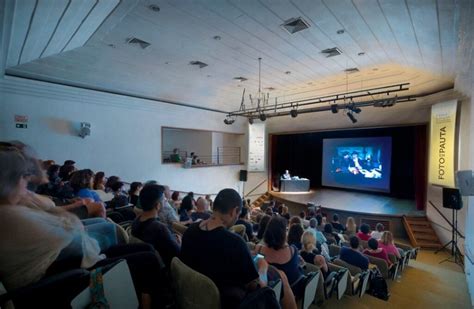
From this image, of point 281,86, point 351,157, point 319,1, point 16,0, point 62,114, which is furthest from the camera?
point 351,157

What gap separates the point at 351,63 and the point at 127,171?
6.40 m

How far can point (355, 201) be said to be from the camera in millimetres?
9164

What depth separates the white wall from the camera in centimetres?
532

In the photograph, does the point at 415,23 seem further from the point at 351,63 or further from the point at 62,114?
the point at 62,114

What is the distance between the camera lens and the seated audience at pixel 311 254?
117 inches

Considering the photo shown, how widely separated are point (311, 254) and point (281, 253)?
3.79 ft

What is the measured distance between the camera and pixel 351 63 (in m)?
5.07

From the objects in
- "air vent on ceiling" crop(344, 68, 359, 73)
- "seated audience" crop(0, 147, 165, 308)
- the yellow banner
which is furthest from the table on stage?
"seated audience" crop(0, 147, 165, 308)

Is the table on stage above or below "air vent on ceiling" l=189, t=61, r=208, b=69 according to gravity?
below

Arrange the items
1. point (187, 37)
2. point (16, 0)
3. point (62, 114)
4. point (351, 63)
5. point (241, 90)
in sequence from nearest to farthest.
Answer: point (16, 0) → point (187, 37) → point (351, 63) → point (62, 114) → point (241, 90)

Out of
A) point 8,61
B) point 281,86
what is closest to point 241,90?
point 281,86

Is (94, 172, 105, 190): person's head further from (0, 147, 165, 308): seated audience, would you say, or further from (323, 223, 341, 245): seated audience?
(323, 223, 341, 245): seated audience

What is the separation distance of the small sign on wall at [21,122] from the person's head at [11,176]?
5.31m

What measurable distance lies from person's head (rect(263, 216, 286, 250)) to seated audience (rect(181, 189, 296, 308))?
677 millimetres
